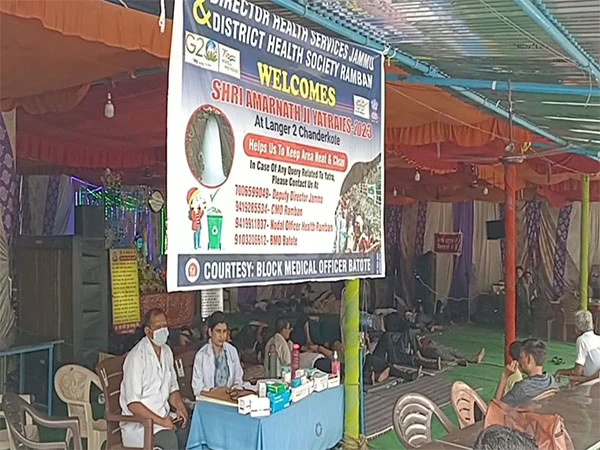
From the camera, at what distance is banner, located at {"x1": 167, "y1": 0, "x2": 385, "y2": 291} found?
7.07ft

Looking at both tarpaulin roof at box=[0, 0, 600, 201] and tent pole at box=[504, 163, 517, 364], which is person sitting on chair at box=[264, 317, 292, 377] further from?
tent pole at box=[504, 163, 517, 364]

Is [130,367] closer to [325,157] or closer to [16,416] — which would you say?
[16,416]

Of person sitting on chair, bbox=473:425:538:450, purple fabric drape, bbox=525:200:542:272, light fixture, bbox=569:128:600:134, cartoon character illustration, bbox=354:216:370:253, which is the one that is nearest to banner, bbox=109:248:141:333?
light fixture, bbox=569:128:600:134

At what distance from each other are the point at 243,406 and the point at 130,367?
2.32 ft

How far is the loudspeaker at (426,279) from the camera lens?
1462 cm

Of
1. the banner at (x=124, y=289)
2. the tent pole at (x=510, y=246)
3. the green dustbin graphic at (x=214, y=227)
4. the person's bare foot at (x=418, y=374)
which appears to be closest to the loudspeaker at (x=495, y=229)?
the person's bare foot at (x=418, y=374)

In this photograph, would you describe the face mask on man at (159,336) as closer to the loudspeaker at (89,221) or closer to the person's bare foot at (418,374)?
the loudspeaker at (89,221)

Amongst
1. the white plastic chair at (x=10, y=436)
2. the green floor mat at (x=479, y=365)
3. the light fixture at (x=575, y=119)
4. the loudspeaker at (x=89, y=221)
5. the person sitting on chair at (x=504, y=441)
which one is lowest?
the green floor mat at (x=479, y=365)

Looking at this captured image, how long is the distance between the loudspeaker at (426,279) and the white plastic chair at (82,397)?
1095cm

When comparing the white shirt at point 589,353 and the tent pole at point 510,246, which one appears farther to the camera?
the tent pole at point 510,246

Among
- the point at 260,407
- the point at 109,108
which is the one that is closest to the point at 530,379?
the point at 260,407

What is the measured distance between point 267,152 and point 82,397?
2.61 m

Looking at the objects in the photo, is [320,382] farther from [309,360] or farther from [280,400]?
[309,360]

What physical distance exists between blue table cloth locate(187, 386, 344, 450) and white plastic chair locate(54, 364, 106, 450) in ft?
2.40
